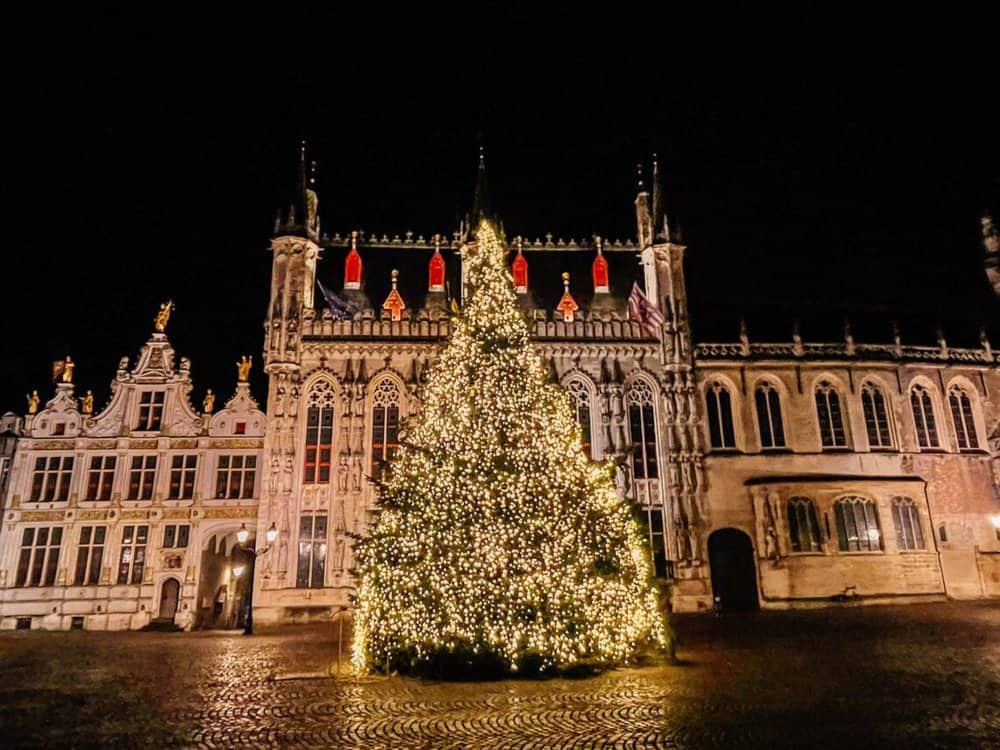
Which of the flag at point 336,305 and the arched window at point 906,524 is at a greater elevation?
the flag at point 336,305

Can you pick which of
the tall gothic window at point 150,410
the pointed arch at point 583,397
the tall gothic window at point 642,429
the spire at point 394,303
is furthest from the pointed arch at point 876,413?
the tall gothic window at point 150,410

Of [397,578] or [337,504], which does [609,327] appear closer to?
[337,504]

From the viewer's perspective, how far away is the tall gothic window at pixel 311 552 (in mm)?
27750

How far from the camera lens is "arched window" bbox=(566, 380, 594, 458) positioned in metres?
30.5

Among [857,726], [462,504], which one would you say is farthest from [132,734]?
[857,726]

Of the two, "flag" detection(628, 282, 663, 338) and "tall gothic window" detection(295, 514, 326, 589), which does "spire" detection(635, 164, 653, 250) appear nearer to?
"flag" detection(628, 282, 663, 338)

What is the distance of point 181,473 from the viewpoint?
29781 millimetres

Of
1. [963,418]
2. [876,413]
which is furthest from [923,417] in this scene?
[876,413]

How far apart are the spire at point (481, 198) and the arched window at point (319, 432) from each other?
11557 millimetres

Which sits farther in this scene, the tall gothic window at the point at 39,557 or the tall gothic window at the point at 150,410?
the tall gothic window at the point at 150,410

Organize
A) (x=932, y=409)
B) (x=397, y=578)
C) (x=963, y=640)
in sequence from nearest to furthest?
(x=397, y=578) → (x=963, y=640) → (x=932, y=409)

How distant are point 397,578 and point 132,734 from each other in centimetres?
562

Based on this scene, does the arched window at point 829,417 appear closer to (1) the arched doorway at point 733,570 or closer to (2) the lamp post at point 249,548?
(1) the arched doorway at point 733,570

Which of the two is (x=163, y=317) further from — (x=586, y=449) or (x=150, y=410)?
Result: (x=586, y=449)
